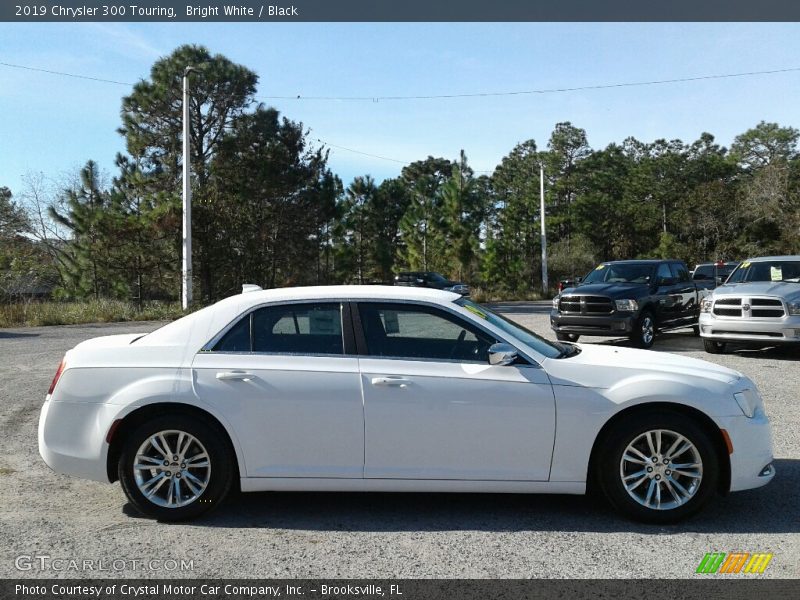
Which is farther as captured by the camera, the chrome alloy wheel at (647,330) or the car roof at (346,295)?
the chrome alloy wheel at (647,330)

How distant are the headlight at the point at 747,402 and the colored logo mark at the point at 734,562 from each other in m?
0.91

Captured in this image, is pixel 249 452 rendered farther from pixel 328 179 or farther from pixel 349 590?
pixel 328 179

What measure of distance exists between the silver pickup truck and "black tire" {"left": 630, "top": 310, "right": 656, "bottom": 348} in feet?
3.58

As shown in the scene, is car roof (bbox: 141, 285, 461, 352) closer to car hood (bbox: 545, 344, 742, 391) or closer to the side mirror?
the side mirror

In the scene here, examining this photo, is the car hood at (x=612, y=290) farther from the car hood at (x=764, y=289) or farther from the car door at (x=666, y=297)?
the car hood at (x=764, y=289)

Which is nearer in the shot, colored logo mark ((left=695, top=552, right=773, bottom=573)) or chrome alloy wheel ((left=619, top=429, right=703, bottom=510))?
colored logo mark ((left=695, top=552, right=773, bottom=573))

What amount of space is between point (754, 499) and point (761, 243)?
56.7 metres

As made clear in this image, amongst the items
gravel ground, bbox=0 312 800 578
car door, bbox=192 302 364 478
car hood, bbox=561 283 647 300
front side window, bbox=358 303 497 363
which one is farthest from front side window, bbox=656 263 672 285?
car door, bbox=192 302 364 478

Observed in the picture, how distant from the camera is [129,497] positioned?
4574 mm

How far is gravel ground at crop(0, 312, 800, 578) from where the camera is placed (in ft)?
12.6

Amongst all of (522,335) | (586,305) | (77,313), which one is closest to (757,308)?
(586,305)

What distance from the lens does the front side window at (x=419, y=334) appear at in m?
4.70

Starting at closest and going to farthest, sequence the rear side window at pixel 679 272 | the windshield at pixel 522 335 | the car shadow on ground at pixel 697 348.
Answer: the windshield at pixel 522 335 < the car shadow on ground at pixel 697 348 < the rear side window at pixel 679 272

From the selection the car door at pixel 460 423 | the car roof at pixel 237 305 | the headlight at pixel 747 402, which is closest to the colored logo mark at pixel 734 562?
the headlight at pixel 747 402
